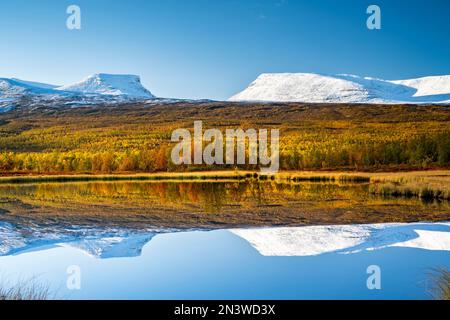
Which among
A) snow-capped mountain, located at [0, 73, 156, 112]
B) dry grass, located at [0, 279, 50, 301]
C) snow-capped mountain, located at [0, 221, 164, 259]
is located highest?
snow-capped mountain, located at [0, 73, 156, 112]

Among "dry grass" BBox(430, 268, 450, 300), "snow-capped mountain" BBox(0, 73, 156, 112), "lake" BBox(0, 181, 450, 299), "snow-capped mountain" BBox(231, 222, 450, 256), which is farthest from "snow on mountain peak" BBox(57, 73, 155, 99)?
"dry grass" BBox(430, 268, 450, 300)

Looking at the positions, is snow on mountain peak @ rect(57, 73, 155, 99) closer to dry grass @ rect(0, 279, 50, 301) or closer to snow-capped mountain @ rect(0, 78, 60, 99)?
snow-capped mountain @ rect(0, 78, 60, 99)

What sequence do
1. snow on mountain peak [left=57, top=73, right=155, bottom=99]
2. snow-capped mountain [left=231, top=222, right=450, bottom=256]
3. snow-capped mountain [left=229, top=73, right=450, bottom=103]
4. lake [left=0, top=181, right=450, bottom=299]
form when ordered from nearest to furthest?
lake [left=0, top=181, right=450, bottom=299]
snow-capped mountain [left=231, top=222, right=450, bottom=256]
snow-capped mountain [left=229, top=73, right=450, bottom=103]
snow on mountain peak [left=57, top=73, right=155, bottom=99]

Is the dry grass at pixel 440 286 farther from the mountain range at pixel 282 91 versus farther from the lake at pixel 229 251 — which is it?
the mountain range at pixel 282 91

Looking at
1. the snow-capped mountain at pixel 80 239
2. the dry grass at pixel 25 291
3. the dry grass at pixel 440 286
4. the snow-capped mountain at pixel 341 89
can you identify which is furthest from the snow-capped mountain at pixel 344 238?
the snow-capped mountain at pixel 341 89

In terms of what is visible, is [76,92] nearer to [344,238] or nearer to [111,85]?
[111,85]

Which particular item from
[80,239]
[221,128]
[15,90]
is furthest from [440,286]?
[15,90]
